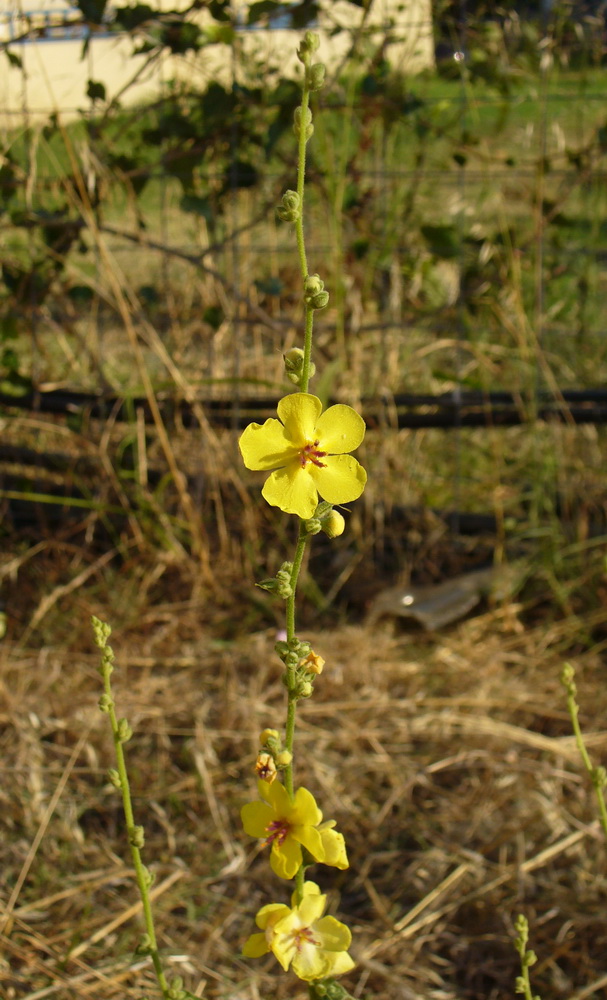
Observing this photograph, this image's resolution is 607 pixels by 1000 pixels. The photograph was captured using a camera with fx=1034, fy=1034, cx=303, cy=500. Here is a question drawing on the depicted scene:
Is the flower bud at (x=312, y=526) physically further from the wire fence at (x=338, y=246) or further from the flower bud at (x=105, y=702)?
the wire fence at (x=338, y=246)

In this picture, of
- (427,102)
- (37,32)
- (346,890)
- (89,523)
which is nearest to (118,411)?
(89,523)

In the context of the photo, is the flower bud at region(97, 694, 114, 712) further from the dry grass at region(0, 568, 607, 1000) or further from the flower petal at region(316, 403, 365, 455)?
the dry grass at region(0, 568, 607, 1000)

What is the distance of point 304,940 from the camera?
82 cm

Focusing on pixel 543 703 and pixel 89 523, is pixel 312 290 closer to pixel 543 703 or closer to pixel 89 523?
pixel 543 703

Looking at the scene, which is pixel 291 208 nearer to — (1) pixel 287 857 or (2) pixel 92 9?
(1) pixel 287 857

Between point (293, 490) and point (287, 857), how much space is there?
279mm

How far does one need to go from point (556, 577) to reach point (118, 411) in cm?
116

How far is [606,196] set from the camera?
10.1ft

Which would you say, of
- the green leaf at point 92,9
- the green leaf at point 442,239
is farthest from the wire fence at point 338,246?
the green leaf at point 92,9

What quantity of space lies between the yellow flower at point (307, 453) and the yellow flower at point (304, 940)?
1.06 feet

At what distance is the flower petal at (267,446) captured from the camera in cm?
78

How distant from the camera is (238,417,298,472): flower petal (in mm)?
779

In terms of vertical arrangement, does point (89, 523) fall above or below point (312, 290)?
below

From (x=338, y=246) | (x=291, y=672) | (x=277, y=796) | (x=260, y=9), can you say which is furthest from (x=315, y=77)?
(x=260, y=9)
